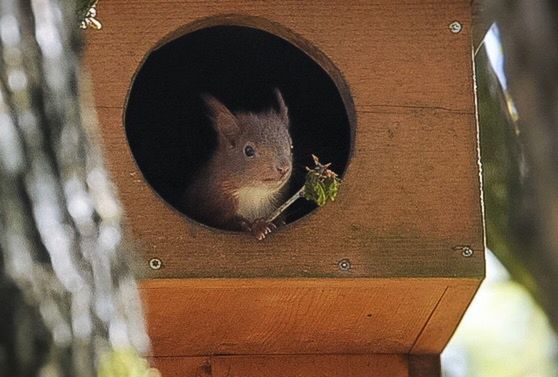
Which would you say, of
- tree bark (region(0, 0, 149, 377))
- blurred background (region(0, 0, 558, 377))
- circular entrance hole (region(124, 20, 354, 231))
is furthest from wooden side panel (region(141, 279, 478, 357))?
tree bark (region(0, 0, 149, 377))

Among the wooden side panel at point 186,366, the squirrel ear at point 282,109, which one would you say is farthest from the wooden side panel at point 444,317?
the squirrel ear at point 282,109

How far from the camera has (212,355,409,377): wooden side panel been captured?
491 cm

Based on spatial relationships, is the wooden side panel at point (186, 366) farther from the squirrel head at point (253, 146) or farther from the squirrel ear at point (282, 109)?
the squirrel ear at point (282, 109)

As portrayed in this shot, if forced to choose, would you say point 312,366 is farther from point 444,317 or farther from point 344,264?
point 344,264

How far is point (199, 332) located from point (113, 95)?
755 mm

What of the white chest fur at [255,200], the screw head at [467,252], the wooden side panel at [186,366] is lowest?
the wooden side panel at [186,366]

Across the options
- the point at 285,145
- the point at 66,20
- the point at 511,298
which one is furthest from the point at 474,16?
the point at 66,20

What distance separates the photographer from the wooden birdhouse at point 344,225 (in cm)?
445

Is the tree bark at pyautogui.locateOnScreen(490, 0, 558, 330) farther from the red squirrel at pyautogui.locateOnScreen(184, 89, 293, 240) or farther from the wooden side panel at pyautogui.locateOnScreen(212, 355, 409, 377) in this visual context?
the red squirrel at pyautogui.locateOnScreen(184, 89, 293, 240)

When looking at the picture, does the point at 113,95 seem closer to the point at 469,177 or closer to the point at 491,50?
the point at 469,177

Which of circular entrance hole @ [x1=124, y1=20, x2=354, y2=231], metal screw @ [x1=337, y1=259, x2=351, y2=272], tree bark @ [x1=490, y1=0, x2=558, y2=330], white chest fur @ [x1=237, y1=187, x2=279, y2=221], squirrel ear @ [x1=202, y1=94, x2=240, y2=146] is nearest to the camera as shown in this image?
tree bark @ [x1=490, y1=0, x2=558, y2=330]

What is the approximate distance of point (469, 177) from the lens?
4.66 meters

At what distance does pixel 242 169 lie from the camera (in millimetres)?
5895

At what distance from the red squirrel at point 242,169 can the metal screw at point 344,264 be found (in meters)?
0.89
